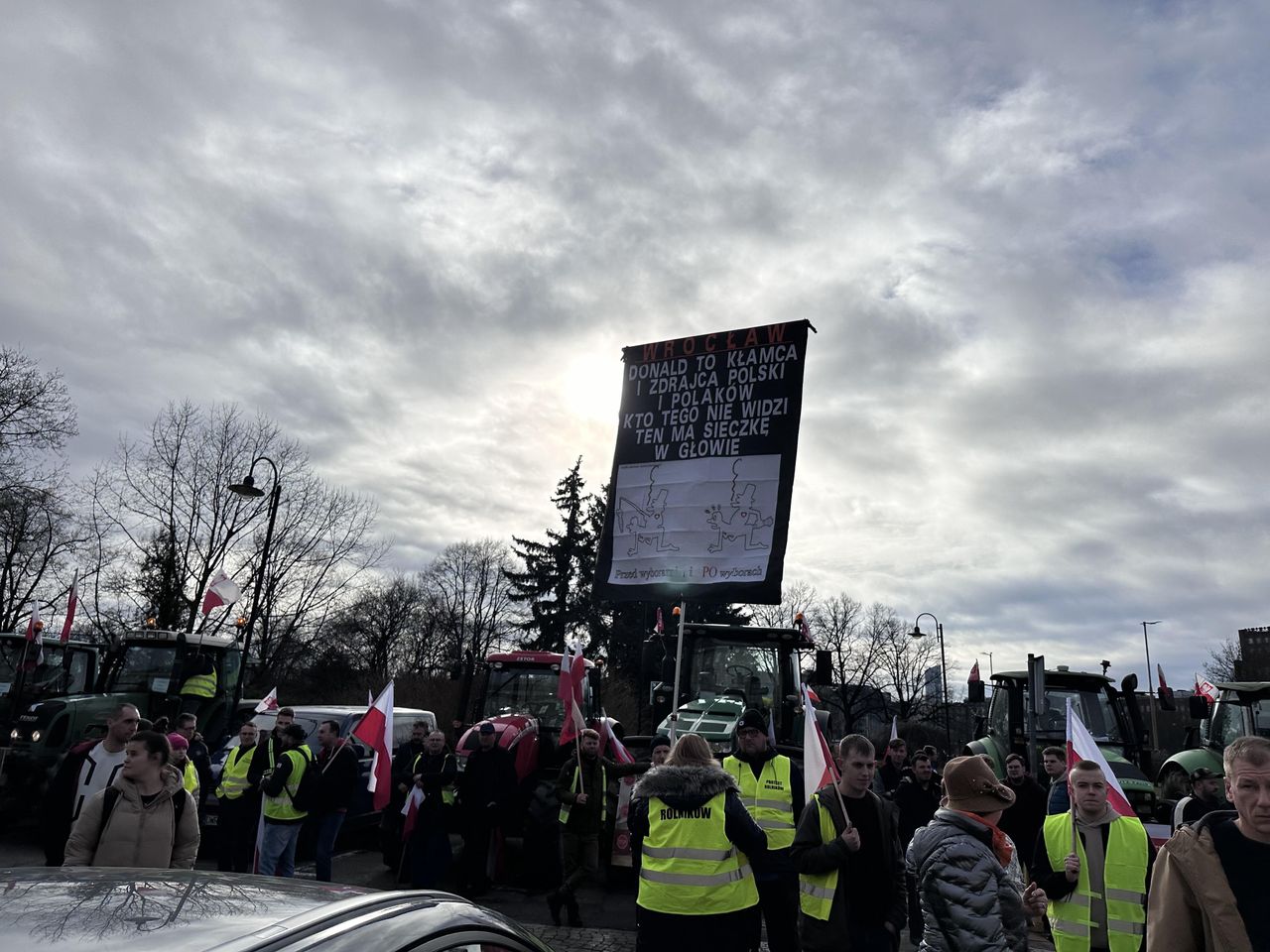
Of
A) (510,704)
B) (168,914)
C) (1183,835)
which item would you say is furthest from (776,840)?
(510,704)

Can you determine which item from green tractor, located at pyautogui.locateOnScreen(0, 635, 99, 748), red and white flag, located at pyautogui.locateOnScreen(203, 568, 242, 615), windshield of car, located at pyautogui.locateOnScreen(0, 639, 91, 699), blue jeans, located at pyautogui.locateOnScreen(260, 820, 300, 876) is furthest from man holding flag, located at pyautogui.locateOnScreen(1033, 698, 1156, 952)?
windshield of car, located at pyautogui.locateOnScreen(0, 639, 91, 699)

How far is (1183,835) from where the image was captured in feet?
9.36

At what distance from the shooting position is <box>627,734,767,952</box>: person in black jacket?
4672mm

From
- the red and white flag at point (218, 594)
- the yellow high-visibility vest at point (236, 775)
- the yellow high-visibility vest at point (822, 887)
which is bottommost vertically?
the yellow high-visibility vest at point (236, 775)

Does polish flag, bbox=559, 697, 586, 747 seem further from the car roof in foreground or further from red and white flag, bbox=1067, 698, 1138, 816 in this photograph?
the car roof in foreground

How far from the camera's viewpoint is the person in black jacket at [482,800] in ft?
33.4

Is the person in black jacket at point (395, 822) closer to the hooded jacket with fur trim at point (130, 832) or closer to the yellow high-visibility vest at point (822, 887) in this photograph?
the hooded jacket with fur trim at point (130, 832)

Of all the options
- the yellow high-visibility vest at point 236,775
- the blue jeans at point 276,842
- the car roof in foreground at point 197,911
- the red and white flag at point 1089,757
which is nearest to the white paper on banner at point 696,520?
the red and white flag at point 1089,757

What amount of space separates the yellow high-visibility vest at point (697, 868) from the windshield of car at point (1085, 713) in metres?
10.3

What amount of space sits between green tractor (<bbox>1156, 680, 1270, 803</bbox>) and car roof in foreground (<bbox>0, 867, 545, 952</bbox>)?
11.7 metres

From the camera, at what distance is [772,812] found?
6211 millimetres

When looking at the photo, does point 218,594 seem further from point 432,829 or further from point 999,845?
point 999,845

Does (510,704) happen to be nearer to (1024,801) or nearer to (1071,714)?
(1024,801)

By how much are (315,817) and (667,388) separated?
627 cm
